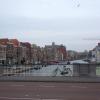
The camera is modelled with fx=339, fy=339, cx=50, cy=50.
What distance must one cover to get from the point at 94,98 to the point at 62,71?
17.6 m

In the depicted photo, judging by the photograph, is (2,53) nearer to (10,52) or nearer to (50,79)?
(10,52)

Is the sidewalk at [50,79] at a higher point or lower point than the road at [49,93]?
higher

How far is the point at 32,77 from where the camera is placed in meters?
31.4

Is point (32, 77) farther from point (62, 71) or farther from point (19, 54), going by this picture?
point (19, 54)

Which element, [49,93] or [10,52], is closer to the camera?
[49,93]

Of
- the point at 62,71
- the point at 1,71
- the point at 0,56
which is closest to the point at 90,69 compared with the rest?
the point at 62,71

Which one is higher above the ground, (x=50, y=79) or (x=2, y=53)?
(x=2, y=53)

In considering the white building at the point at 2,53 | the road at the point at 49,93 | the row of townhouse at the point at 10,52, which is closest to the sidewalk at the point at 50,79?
the road at the point at 49,93

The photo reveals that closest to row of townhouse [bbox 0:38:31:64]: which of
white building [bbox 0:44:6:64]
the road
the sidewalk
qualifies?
white building [bbox 0:44:6:64]

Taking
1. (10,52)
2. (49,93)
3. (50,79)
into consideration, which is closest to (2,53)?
(10,52)

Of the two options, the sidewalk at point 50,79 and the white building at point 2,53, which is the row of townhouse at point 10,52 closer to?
the white building at point 2,53

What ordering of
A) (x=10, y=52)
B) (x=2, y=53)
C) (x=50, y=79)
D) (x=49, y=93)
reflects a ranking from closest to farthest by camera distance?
(x=49, y=93)
(x=50, y=79)
(x=2, y=53)
(x=10, y=52)

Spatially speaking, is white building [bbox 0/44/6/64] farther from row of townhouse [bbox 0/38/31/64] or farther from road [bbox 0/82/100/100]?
road [bbox 0/82/100/100]

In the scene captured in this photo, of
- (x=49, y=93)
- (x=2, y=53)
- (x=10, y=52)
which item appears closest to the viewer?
(x=49, y=93)
